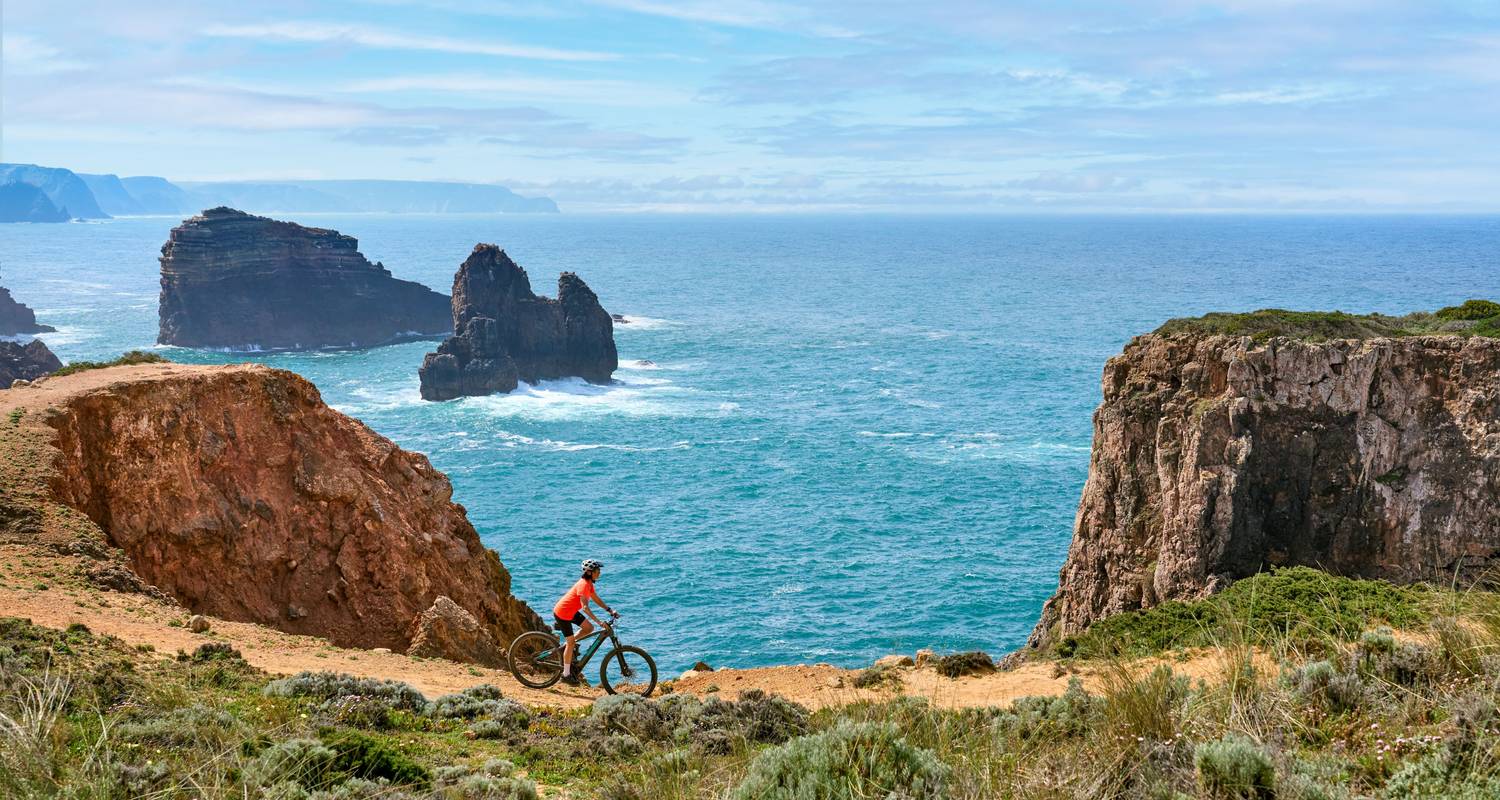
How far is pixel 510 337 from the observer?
97812 millimetres

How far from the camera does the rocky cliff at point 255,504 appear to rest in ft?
74.7

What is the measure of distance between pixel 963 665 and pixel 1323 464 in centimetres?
1410

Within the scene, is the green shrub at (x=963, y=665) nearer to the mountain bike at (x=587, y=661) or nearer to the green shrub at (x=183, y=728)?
the mountain bike at (x=587, y=661)

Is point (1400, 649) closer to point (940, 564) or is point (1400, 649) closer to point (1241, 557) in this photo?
point (1241, 557)

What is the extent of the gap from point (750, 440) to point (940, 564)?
86.5ft

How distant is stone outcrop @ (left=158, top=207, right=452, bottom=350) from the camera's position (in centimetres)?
12519

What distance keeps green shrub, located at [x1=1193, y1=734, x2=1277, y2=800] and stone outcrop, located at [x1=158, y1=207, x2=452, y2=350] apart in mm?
130975

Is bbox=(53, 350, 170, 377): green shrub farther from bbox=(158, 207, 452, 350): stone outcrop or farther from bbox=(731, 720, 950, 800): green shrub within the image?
bbox=(158, 207, 452, 350): stone outcrop

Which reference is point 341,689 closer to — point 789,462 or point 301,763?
point 301,763

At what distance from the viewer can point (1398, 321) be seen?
108 ft

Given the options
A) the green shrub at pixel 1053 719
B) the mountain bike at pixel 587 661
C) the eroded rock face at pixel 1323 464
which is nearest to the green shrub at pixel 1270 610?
the green shrub at pixel 1053 719

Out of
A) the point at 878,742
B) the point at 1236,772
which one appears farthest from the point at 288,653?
the point at 1236,772

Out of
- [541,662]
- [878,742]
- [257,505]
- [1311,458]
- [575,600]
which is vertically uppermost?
[878,742]

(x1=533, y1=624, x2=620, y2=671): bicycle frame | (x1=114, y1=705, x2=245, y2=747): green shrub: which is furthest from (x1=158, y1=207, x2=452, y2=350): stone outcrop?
(x1=114, y1=705, x2=245, y2=747): green shrub
